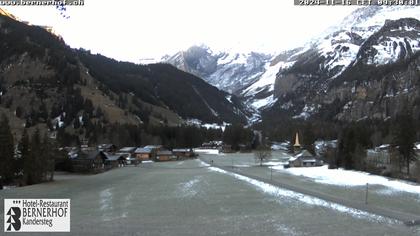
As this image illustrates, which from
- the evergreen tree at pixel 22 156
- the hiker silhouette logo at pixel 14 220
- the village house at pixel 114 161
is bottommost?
the village house at pixel 114 161

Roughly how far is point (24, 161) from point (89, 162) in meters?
53.4

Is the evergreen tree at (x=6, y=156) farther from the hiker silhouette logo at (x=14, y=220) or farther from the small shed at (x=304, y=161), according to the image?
the small shed at (x=304, y=161)

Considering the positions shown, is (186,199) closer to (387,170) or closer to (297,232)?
(297,232)

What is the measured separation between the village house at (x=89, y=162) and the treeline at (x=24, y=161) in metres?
38.5

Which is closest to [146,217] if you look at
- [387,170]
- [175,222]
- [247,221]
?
[175,222]

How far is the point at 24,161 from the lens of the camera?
10319 cm

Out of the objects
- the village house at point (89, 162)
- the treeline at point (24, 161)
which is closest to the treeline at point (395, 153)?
the village house at point (89, 162)

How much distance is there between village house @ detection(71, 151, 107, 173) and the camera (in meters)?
148

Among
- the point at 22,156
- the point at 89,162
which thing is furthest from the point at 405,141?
the point at 89,162

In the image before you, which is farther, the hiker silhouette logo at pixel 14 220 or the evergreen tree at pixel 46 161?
the evergreen tree at pixel 46 161

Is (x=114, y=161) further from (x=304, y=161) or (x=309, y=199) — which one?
(x=309, y=199)

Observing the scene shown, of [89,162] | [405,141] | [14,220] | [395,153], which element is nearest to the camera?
[14,220]

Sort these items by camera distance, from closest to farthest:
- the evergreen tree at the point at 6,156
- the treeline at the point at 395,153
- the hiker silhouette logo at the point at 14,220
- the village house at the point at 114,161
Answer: the hiker silhouette logo at the point at 14,220 → the evergreen tree at the point at 6,156 → the treeline at the point at 395,153 → the village house at the point at 114,161

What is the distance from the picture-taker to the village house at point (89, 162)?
148m
